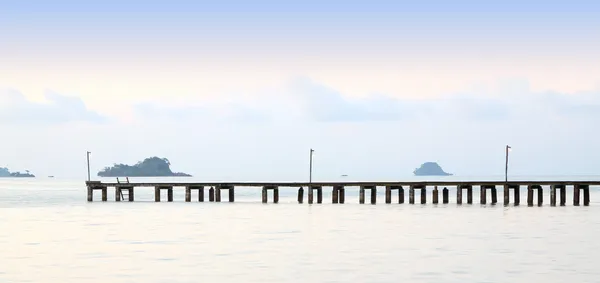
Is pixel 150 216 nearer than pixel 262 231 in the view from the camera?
No

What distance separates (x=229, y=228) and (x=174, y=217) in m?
12.4

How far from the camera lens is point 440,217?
60094 mm

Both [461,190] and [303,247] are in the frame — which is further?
[461,190]

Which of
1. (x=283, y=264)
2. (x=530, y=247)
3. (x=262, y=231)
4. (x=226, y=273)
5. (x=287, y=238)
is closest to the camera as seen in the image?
(x=226, y=273)

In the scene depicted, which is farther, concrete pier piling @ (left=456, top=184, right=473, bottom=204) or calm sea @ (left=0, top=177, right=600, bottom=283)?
concrete pier piling @ (left=456, top=184, right=473, bottom=204)

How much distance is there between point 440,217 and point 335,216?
6.80 m

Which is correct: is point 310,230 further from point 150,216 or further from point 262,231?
point 150,216

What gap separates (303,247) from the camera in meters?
39.6

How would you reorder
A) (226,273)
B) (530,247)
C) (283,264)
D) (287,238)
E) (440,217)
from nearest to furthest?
(226,273) → (283,264) → (530,247) → (287,238) → (440,217)

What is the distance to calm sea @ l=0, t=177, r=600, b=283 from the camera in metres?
29.8

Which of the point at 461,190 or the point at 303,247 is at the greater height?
the point at 461,190

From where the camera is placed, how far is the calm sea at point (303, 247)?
97.6 ft

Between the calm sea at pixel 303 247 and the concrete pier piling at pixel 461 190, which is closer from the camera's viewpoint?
the calm sea at pixel 303 247

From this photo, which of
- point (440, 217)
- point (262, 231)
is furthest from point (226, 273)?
point (440, 217)
